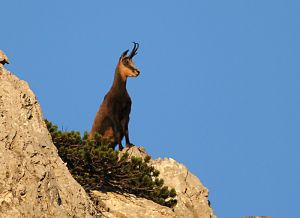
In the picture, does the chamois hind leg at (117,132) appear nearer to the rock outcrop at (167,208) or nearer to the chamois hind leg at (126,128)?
the chamois hind leg at (126,128)

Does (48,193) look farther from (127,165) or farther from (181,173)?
(181,173)

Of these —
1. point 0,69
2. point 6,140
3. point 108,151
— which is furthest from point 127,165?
point 6,140

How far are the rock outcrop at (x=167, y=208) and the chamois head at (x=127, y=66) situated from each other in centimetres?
390

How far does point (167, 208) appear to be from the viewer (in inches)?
610

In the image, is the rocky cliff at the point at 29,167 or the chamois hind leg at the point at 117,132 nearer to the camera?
the rocky cliff at the point at 29,167

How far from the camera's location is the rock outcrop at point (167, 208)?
14.7 meters

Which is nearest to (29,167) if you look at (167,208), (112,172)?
(167,208)

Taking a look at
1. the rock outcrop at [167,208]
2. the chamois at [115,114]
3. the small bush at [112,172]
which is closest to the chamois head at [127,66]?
the chamois at [115,114]

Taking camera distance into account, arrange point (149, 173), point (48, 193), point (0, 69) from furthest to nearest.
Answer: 1. point (149, 173)
2. point (0, 69)
3. point (48, 193)

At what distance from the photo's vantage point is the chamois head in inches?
893

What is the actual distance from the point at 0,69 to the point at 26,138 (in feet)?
6.67

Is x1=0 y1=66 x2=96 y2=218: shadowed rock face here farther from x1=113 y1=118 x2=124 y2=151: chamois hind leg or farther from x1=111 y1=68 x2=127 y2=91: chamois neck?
x1=111 y1=68 x2=127 y2=91: chamois neck

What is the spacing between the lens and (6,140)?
10242mm

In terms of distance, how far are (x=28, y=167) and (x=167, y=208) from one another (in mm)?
5952
